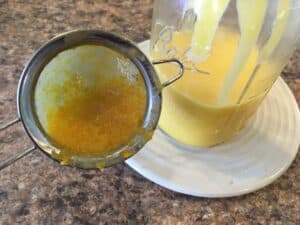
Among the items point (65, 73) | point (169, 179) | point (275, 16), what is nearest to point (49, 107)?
point (65, 73)

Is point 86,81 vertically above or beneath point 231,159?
above

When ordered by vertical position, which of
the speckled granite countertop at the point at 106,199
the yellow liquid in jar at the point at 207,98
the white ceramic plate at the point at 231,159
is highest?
the yellow liquid in jar at the point at 207,98

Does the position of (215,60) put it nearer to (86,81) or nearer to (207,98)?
(207,98)

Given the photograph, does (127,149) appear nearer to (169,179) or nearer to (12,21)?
(169,179)

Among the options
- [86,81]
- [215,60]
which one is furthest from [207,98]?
[86,81]

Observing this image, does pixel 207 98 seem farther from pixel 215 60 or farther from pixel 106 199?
pixel 106 199

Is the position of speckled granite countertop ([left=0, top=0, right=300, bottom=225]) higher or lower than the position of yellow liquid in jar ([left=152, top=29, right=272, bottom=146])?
lower
